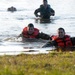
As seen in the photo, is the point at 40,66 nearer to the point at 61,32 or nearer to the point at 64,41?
the point at 61,32

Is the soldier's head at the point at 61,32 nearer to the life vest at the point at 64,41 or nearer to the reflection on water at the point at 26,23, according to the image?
the life vest at the point at 64,41

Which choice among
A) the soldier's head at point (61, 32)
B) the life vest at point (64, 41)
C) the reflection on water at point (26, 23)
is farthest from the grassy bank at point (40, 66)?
the reflection on water at point (26, 23)

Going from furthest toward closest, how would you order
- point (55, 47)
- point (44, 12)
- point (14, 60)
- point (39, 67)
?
point (44, 12), point (55, 47), point (14, 60), point (39, 67)

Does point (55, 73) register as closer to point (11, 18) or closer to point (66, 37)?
point (66, 37)

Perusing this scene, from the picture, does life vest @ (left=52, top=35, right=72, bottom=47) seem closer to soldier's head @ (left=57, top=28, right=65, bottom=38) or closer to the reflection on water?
soldier's head @ (left=57, top=28, right=65, bottom=38)

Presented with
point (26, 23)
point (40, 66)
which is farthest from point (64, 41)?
point (26, 23)

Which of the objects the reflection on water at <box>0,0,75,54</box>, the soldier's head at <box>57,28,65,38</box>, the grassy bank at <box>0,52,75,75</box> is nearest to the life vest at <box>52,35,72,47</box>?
the soldier's head at <box>57,28,65,38</box>

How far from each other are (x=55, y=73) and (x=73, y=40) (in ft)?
28.2

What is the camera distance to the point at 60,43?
16609 mm

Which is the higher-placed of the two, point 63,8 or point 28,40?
point 63,8

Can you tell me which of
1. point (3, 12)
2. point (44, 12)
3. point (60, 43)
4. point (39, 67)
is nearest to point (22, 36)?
point (60, 43)

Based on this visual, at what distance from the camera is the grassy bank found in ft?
27.3

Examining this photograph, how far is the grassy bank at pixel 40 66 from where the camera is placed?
833 centimetres

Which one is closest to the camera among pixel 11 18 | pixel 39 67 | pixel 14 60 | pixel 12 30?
pixel 39 67
